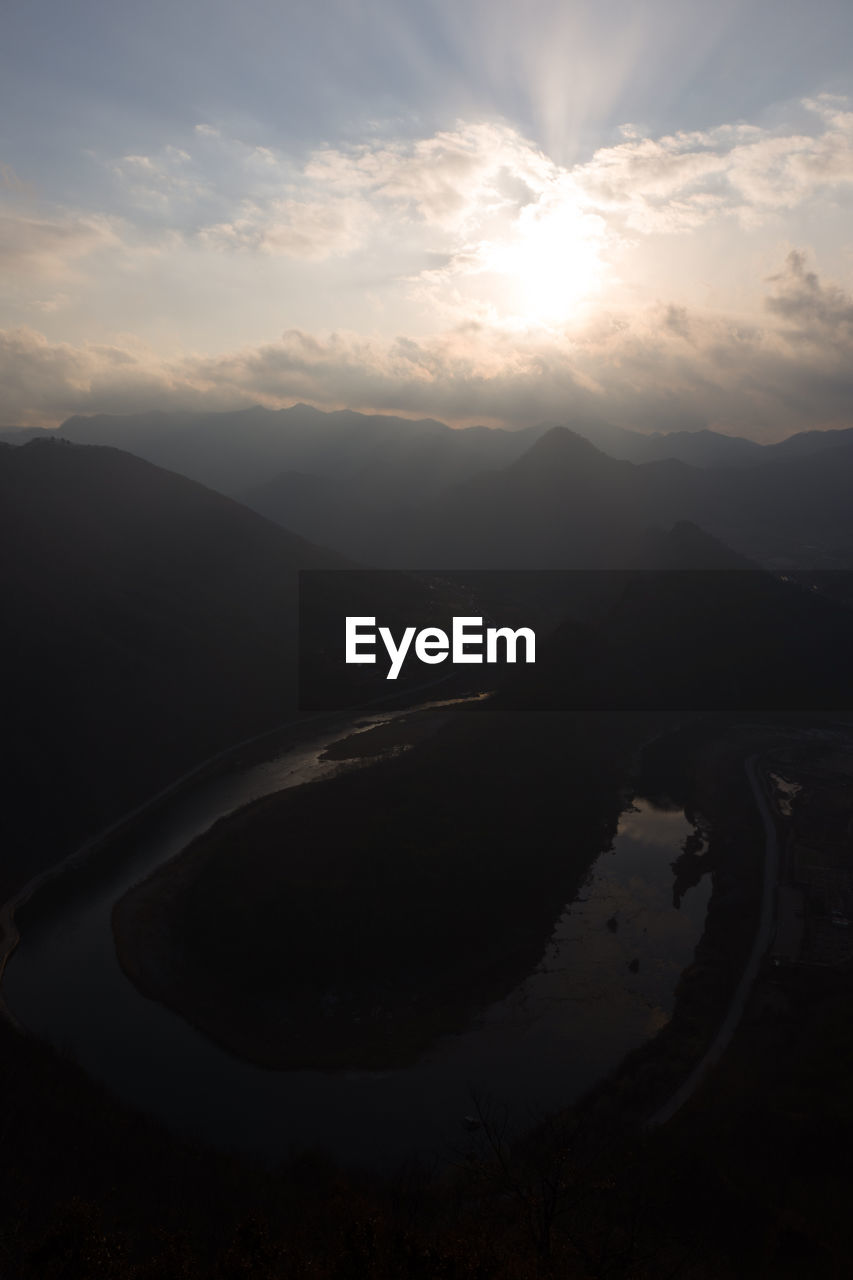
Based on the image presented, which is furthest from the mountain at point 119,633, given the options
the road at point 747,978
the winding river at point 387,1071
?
the road at point 747,978

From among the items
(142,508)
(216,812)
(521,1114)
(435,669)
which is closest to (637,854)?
(521,1114)

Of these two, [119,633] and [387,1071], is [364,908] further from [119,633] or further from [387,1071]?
[119,633]

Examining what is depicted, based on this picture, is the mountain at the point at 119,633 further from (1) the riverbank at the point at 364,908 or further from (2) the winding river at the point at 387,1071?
(1) the riverbank at the point at 364,908

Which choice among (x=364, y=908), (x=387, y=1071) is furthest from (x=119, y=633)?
(x=387, y=1071)

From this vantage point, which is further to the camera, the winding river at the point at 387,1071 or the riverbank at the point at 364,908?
the riverbank at the point at 364,908

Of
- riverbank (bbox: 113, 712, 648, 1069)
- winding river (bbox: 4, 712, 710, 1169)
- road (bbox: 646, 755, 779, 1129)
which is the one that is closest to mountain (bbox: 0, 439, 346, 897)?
winding river (bbox: 4, 712, 710, 1169)
